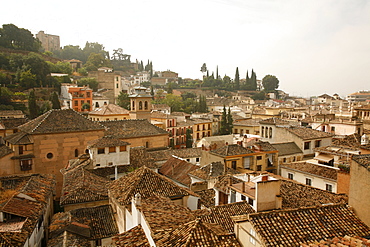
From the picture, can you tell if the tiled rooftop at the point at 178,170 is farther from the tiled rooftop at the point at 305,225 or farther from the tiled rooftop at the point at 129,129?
the tiled rooftop at the point at 305,225

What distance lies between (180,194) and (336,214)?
228 inches

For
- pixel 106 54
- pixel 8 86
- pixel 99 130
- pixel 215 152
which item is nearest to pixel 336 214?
pixel 215 152

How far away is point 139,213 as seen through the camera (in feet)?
30.7

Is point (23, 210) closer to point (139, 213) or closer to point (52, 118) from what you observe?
point (139, 213)

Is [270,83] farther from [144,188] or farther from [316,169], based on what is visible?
[144,188]

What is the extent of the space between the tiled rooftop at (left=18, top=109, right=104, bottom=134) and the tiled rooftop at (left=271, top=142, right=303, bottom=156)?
52.5ft

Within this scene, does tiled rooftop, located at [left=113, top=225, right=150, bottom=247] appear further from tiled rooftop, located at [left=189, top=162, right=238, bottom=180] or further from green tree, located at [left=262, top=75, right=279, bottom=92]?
green tree, located at [left=262, top=75, right=279, bottom=92]

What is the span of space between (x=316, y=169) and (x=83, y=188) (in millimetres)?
A: 14393

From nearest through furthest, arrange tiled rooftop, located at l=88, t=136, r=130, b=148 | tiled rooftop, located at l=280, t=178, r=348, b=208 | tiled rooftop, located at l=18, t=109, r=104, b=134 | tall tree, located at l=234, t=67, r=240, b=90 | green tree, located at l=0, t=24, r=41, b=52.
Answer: tiled rooftop, located at l=280, t=178, r=348, b=208, tiled rooftop, located at l=88, t=136, r=130, b=148, tiled rooftop, located at l=18, t=109, r=104, b=134, green tree, located at l=0, t=24, r=41, b=52, tall tree, located at l=234, t=67, r=240, b=90

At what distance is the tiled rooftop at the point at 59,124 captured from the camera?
77.6 feet

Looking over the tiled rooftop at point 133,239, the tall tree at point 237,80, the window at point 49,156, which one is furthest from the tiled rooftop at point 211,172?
the tall tree at point 237,80

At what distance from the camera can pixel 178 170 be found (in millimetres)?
23109

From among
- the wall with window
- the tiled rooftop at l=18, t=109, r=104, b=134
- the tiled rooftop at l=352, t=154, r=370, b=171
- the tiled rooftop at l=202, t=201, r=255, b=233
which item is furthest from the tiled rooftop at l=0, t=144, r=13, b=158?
the tiled rooftop at l=352, t=154, r=370, b=171

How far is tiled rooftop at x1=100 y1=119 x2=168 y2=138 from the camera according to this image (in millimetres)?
28609
